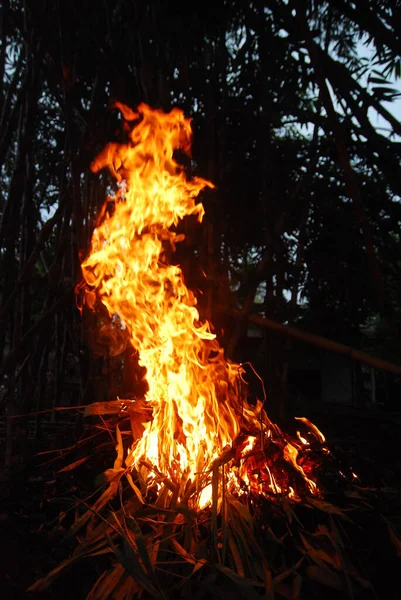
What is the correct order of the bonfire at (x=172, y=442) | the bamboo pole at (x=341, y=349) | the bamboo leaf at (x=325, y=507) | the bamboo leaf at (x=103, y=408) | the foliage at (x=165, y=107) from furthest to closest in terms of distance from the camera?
the foliage at (x=165, y=107), the bamboo leaf at (x=103, y=408), the bamboo pole at (x=341, y=349), the bamboo leaf at (x=325, y=507), the bonfire at (x=172, y=442)

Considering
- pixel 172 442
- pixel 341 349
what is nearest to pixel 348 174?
pixel 341 349

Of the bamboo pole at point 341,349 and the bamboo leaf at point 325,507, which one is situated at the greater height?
the bamboo pole at point 341,349

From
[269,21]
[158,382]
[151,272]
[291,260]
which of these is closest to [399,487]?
[158,382]

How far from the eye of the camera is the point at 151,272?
6.65ft

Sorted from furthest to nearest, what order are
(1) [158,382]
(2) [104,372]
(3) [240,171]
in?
1. (3) [240,171]
2. (2) [104,372]
3. (1) [158,382]

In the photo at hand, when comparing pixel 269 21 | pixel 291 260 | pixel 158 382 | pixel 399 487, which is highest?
pixel 269 21

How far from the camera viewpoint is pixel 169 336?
1.87 metres

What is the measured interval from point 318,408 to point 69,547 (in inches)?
80.1

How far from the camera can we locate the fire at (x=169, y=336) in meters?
1.50

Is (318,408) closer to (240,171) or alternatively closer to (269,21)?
(240,171)

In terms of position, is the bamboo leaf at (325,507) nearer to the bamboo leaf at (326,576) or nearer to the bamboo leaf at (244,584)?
the bamboo leaf at (326,576)

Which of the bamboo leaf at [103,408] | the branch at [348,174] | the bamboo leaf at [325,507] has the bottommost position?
the bamboo leaf at [325,507]

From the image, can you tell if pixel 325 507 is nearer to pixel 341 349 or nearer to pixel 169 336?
pixel 341 349

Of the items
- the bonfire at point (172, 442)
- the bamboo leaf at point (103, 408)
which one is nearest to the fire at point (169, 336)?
the bonfire at point (172, 442)
